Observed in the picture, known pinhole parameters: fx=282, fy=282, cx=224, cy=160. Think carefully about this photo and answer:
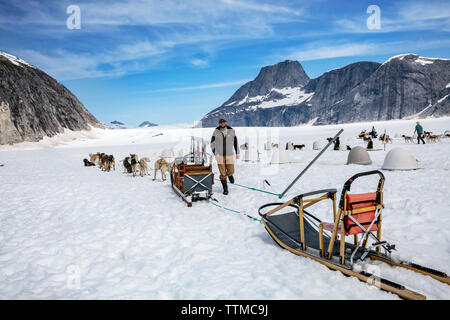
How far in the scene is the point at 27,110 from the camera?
2227 inches

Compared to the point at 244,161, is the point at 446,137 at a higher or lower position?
higher

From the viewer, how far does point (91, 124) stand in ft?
292

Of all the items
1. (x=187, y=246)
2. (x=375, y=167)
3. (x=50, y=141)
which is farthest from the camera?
(x=50, y=141)

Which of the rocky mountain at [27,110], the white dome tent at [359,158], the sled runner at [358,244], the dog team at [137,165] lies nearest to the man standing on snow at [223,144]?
the dog team at [137,165]

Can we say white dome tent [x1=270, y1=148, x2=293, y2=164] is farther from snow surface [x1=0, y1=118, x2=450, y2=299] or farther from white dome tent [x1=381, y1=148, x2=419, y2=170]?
snow surface [x1=0, y1=118, x2=450, y2=299]

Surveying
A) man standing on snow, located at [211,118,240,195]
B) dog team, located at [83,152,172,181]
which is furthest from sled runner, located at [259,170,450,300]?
dog team, located at [83,152,172,181]

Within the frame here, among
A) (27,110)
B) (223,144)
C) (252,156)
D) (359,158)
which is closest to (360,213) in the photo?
(223,144)

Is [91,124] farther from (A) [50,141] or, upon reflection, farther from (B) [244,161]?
(B) [244,161]

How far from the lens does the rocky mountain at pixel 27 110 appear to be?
165 feet

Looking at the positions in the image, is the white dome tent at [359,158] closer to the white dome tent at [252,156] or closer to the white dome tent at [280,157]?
the white dome tent at [280,157]

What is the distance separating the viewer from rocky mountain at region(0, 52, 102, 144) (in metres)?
50.4

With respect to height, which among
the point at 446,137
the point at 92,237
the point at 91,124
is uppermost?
the point at 91,124
